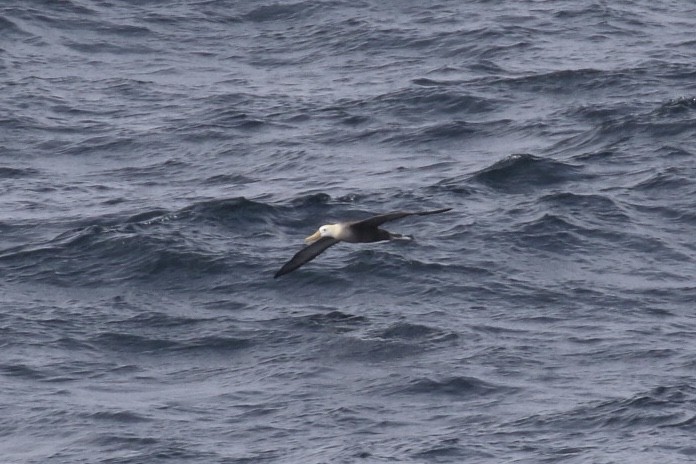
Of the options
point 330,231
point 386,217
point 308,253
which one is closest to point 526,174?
point 308,253

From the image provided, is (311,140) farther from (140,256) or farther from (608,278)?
(608,278)

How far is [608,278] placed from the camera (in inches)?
1096

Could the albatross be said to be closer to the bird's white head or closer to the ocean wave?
the bird's white head

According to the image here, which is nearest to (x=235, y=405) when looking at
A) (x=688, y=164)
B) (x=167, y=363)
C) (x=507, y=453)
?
(x=167, y=363)

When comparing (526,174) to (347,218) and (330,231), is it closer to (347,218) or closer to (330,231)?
(347,218)

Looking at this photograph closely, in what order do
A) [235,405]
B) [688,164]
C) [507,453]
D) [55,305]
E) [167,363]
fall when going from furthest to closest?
[688,164] → [55,305] → [167,363] → [235,405] → [507,453]

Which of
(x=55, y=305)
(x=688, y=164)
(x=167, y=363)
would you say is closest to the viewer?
(x=167, y=363)

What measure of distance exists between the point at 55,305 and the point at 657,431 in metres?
10.4

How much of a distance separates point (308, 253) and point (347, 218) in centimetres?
422

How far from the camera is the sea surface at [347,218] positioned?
915 inches

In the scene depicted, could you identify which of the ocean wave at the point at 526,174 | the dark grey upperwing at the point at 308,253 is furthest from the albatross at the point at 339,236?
the ocean wave at the point at 526,174

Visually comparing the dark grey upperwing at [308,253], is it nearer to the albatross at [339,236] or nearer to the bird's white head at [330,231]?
the albatross at [339,236]

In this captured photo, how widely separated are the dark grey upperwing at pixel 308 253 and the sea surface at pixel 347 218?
0.97 m

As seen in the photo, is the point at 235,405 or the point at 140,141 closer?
the point at 235,405
